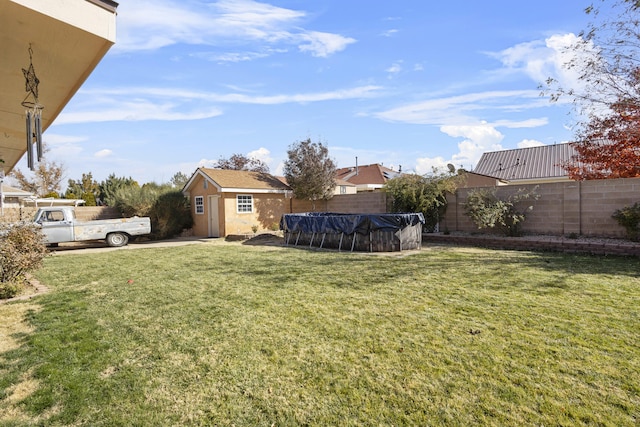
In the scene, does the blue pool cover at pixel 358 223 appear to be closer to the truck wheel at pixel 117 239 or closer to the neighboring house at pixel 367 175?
the truck wheel at pixel 117 239

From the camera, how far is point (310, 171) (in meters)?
18.7

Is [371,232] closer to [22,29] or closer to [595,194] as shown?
[595,194]

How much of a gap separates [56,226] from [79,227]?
75 cm

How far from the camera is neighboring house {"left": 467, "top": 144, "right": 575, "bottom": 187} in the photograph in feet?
78.4

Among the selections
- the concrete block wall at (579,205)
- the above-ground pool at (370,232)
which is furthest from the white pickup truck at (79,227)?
the concrete block wall at (579,205)

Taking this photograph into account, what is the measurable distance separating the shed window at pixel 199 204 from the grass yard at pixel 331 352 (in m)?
11.9

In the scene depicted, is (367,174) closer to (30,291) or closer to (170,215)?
(170,215)

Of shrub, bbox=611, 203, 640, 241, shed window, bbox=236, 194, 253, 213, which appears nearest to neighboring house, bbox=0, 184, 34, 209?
shed window, bbox=236, 194, 253, 213

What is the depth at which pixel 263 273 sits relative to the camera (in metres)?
7.77

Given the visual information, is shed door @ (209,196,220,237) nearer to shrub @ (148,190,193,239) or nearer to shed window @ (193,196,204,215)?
shed window @ (193,196,204,215)

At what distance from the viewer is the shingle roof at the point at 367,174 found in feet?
112

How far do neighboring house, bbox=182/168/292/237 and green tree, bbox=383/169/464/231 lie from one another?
24.5ft

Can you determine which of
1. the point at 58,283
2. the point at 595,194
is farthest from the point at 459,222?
the point at 58,283

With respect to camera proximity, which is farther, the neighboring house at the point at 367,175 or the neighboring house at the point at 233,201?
the neighboring house at the point at 367,175
